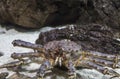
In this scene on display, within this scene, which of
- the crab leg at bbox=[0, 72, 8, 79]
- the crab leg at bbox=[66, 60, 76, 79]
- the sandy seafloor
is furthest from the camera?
the sandy seafloor

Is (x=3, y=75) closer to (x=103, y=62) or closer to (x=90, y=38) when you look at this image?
(x=103, y=62)

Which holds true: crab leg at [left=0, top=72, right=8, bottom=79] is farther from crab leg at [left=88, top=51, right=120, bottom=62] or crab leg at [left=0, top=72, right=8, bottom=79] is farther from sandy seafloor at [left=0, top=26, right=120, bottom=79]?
crab leg at [left=88, top=51, right=120, bottom=62]

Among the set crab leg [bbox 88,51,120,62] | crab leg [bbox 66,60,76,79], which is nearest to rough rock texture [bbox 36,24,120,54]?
crab leg [bbox 88,51,120,62]

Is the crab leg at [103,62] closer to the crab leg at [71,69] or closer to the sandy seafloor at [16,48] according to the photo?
the sandy seafloor at [16,48]

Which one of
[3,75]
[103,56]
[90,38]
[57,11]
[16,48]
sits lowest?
[3,75]

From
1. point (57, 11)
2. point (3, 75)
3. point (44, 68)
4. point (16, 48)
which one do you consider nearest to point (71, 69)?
point (44, 68)

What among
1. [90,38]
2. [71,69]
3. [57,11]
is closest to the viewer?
[71,69]

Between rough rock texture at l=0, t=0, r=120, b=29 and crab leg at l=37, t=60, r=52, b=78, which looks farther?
rough rock texture at l=0, t=0, r=120, b=29

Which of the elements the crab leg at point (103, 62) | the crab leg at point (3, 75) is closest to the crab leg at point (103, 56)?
the crab leg at point (103, 62)

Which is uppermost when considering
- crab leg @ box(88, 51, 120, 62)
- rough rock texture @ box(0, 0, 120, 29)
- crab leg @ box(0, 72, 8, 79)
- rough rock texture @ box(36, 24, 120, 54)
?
rough rock texture @ box(0, 0, 120, 29)
